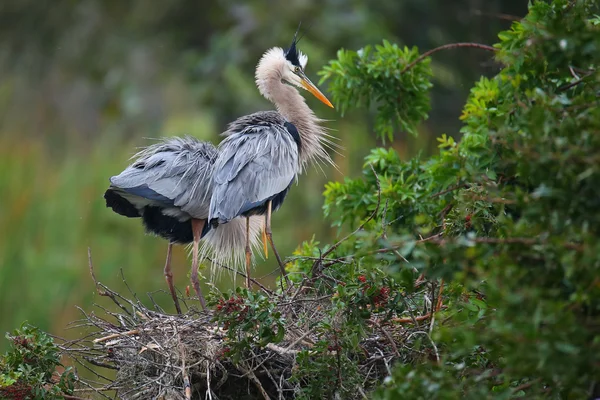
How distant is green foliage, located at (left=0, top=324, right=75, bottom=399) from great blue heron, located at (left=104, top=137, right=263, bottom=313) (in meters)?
1.08

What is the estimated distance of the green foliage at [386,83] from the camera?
5.42m

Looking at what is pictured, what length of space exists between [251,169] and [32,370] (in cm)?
182

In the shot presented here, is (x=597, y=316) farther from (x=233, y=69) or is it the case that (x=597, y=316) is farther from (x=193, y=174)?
(x=233, y=69)

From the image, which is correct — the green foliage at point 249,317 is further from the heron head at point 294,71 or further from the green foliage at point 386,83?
the heron head at point 294,71

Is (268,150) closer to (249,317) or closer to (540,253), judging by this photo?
(249,317)

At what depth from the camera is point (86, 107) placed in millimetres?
11703

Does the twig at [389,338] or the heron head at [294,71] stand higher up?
the heron head at [294,71]

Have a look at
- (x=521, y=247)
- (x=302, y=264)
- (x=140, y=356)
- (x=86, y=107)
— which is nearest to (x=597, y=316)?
(x=521, y=247)

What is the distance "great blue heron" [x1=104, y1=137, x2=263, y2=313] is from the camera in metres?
5.17

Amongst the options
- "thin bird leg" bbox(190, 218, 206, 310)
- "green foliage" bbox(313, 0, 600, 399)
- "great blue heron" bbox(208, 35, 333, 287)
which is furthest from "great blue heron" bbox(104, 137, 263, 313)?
"green foliage" bbox(313, 0, 600, 399)

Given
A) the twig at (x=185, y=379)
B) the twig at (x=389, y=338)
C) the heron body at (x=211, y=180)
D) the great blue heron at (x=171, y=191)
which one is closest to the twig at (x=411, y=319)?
the twig at (x=389, y=338)

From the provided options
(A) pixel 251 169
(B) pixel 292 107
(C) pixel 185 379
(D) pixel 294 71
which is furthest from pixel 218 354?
(D) pixel 294 71

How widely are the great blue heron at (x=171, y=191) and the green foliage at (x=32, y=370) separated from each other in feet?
3.54

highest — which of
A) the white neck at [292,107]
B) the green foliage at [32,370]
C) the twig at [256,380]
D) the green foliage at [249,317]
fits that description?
the white neck at [292,107]
